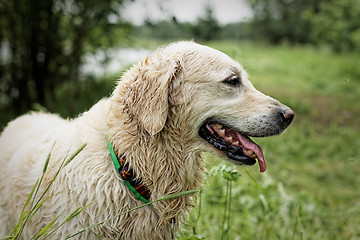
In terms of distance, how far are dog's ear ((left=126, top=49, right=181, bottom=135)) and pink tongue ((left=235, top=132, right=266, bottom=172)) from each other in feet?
2.02

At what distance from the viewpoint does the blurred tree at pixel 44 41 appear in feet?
22.1

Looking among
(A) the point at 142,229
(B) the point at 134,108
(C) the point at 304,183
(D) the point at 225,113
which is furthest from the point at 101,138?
(C) the point at 304,183

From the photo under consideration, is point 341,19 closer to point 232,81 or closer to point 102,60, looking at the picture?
point 102,60

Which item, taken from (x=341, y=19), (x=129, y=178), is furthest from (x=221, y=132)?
(x=341, y=19)

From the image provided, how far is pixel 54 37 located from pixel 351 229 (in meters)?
7.16

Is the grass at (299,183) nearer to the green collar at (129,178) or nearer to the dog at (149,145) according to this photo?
the dog at (149,145)

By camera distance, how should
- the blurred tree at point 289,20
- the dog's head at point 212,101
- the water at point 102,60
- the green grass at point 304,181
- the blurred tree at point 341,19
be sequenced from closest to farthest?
the dog's head at point 212,101
the green grass at point 304,181
the water at point 102,60
the blurred tree at point 341,19
the blurred tree at point 289,20

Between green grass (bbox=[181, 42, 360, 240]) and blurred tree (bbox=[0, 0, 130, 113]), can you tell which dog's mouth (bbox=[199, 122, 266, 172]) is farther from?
blurred tree (bbox=[0, 0, 130, 113])

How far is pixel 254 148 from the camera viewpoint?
7.84 feet

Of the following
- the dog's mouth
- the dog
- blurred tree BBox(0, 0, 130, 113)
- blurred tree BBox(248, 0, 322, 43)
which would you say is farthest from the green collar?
blurred tree BBox(248, 0, 322, 43)

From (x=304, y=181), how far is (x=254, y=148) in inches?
118

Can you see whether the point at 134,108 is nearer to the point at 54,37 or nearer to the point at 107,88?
the point at 54,37

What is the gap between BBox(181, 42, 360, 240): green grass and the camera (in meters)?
3.45

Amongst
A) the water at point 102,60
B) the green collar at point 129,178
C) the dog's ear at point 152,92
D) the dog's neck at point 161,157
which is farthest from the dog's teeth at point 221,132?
the water at point 102,60
